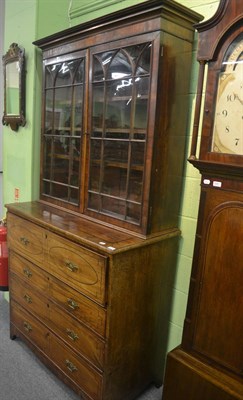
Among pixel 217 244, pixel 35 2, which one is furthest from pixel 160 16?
pixel 35 2

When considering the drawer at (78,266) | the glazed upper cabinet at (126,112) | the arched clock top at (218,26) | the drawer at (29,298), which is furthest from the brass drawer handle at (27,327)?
the arched clock top at (218,26)

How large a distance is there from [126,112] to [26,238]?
1.01m

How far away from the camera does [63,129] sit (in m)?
2.05

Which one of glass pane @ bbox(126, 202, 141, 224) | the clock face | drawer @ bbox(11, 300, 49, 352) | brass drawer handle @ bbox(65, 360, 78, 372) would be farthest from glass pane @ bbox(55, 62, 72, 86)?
brass drawer handle @ bbox(65, 360, 78, 372)

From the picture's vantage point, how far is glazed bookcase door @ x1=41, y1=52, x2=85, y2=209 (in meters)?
1.88

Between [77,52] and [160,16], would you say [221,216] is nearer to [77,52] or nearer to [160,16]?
[160,16]

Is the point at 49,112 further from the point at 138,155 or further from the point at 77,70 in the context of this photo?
the point at 138,155

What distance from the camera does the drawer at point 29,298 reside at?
1.94 metres

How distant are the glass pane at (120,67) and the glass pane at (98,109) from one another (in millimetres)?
95

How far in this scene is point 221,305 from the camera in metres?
1.37

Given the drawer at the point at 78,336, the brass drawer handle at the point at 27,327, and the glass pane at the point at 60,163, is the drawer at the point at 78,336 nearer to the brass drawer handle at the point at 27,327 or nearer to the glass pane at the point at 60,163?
the brass drawer handle at the point at 27,327

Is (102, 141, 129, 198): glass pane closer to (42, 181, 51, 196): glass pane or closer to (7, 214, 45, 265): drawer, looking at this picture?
(7, 214, 45, 265): drawer

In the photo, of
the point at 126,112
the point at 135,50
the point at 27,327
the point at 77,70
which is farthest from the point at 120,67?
the point at 27,327

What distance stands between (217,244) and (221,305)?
0.27 metres
